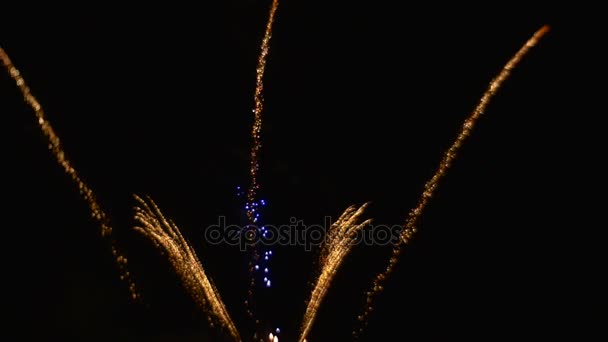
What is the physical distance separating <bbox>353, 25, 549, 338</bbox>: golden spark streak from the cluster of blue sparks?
5.99ft

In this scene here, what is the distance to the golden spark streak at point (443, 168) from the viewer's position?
515 centimetres

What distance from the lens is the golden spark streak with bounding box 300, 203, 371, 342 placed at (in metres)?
6.64

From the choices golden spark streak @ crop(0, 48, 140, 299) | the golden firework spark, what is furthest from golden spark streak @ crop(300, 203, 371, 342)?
golden spark streak @ crop(0, 48, 140, 299)

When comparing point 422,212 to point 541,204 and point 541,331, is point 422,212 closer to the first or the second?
point 541,204

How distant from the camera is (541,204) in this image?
5.53 m

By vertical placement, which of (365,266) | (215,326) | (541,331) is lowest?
(541,331)

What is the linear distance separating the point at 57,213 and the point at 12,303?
38.2 inches

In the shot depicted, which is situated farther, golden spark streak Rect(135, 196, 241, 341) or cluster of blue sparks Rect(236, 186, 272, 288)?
cluster of blue sparks Rect(236, 186, 272, 288)

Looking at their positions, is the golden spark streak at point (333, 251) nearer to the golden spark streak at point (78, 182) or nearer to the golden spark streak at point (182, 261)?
the golden spark streak at point (182, 261)

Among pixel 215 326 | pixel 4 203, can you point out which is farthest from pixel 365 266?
pixel 4 203

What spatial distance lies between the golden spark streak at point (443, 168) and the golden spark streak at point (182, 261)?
1.30m

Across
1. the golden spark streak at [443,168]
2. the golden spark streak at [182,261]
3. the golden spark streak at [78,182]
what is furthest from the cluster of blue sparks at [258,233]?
the golden spark streak at [78,182]

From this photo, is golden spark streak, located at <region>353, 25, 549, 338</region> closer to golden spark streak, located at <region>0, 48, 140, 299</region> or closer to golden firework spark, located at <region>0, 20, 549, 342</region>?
golden firework spark, located at <region>0, 20, 549, 342</region>

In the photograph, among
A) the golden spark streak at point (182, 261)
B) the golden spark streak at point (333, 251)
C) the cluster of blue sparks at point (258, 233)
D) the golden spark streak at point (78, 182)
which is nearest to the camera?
the golden spark streak at point (78, 182)
